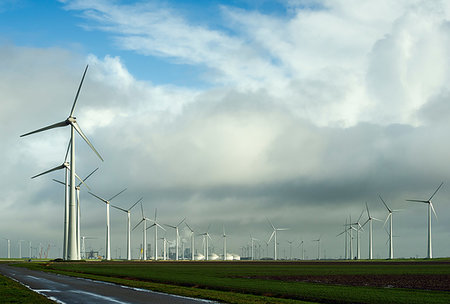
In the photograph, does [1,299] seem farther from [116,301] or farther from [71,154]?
[71,154]

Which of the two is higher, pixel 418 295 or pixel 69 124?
pixel 69 124

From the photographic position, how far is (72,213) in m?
142

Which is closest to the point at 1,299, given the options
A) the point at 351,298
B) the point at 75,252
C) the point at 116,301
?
the point at 116,301

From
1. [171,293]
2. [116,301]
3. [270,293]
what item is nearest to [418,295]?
[270,293]

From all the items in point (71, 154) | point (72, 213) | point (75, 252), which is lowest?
point (75, 252)

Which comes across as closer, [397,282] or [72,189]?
[397,282]

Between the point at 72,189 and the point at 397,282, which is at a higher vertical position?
the point at 72,189

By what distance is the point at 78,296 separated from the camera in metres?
45.0

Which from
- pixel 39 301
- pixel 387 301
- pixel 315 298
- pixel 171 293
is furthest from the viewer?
pixel 171 293

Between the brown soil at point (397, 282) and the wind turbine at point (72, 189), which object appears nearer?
the brown soil at point (397, 282)

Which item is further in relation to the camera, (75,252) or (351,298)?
(75,252)

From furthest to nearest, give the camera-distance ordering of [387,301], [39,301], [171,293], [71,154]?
[71,154]
[171,293]
[387,301]
[39,301]

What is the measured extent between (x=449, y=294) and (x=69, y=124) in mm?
118235

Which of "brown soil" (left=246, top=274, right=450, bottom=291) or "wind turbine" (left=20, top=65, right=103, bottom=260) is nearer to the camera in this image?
"brown soil" (left=246, top=274, right=450, bottom=291)
